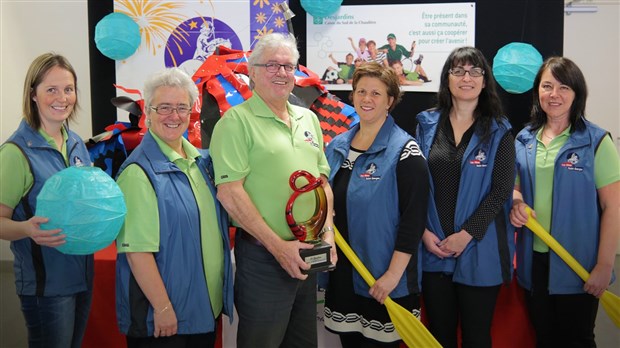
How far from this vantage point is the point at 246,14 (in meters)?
4.20

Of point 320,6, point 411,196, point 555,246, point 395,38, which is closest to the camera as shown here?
point 411,196

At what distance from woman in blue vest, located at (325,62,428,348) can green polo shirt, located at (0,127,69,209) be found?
1.15 m

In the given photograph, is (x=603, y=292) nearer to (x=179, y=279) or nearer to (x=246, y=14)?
(x=179, y=279)

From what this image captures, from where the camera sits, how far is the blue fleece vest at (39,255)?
1.89 m

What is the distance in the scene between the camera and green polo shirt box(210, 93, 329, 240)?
6.04 feet

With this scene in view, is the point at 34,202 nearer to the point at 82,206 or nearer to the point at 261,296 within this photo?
the point at 82,206

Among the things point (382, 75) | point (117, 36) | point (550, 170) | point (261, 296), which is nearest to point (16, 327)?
point (117, 36)

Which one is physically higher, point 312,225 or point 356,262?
point 312,225

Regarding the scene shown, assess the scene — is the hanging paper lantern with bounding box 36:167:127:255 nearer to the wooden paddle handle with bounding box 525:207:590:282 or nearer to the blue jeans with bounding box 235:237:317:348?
the blue jeans with bounding box 235:237:317:348

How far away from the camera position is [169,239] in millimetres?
1794

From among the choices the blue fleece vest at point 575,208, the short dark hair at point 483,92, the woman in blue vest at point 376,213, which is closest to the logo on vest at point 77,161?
the woman in blue vest at point 376,213

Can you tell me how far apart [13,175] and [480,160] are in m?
1.80

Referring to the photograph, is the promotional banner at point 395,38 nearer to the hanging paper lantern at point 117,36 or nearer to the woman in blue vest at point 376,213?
the hanging paper lantern at point 117,36

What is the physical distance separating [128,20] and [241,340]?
10.0 ft
